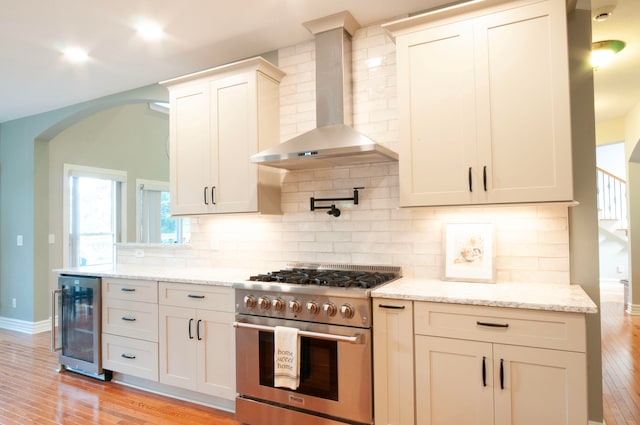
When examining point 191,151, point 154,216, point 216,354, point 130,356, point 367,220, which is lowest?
point 130,356

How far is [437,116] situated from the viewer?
2424 mm

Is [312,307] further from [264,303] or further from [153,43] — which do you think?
[153,43]

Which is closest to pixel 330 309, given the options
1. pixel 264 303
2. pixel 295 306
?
pixel 295 306

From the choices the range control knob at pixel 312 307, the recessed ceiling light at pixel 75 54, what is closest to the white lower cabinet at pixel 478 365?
the range control knob at pixel 312 307

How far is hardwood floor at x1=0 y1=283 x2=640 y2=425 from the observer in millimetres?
2768

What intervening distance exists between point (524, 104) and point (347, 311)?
154cm

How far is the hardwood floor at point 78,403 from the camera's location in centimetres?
278

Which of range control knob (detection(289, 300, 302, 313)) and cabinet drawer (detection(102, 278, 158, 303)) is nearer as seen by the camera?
range control knob (detection(289, 300, 302, 313))

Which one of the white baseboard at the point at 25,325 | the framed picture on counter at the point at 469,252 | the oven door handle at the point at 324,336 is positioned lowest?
the white baseboard at the point at 25,325

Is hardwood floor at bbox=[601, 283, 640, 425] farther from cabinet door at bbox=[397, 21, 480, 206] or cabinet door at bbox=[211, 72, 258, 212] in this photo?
cabinet door at bbox=[211, 72, 258, 212]

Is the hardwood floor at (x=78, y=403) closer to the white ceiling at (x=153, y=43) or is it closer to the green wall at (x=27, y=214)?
the green wall at (x=27, y=214)

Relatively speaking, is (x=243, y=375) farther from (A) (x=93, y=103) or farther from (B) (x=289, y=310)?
(A) (x=93, y=103)

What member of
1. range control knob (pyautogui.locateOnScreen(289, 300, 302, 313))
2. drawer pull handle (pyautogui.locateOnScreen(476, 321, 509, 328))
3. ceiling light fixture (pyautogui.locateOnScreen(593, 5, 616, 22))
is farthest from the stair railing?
range control knob (pyautogui.locateOnScreen(289, 300, 302, 313))

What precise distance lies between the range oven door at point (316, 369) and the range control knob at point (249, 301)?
80 millimetres
